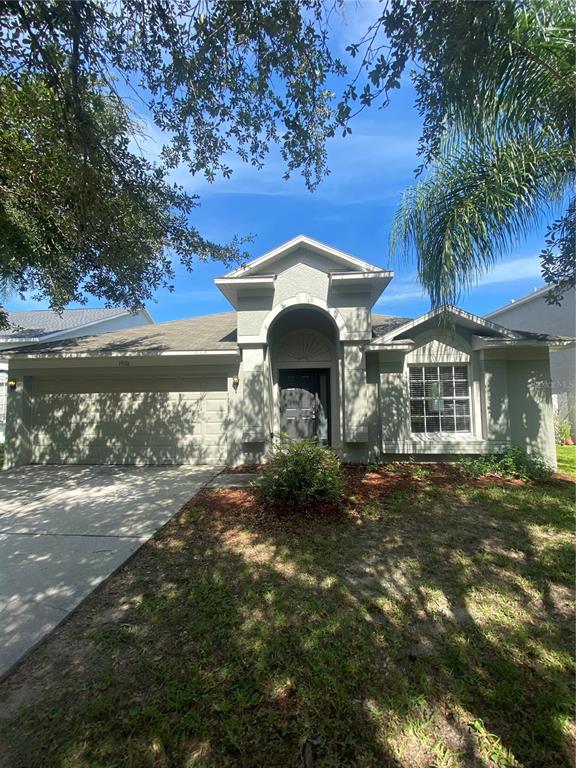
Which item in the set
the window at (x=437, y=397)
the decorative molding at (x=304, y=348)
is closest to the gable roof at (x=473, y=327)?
the window at (x=437, y=397)

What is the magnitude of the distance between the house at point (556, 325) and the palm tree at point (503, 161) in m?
8.64

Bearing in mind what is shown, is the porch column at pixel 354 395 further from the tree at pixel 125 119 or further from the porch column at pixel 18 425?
the porch column at pixel 18 425

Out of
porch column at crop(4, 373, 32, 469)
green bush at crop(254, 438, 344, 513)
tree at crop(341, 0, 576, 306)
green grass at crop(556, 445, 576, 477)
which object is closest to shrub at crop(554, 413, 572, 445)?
green grass at crop(556, 445, 576, 477)

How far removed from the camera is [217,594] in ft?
11.5

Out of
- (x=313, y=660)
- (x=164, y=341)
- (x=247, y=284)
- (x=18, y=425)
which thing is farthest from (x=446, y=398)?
(x=18, y=425)

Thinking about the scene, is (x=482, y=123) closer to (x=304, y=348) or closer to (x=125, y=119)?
(x=125, y=119)

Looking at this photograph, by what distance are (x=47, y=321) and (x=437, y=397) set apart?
1879cm

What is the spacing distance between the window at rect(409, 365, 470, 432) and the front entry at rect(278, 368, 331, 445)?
239 centimetres

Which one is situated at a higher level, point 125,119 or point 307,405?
point 125,119

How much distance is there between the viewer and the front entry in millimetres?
10414

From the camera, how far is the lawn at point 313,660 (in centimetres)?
206

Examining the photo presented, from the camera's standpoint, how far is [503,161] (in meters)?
4.60

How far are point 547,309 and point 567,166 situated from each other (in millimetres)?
13804

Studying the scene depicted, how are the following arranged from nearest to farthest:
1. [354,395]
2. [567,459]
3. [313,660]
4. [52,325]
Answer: [313,660]
[354,395]
[567,459]
[52,325]
